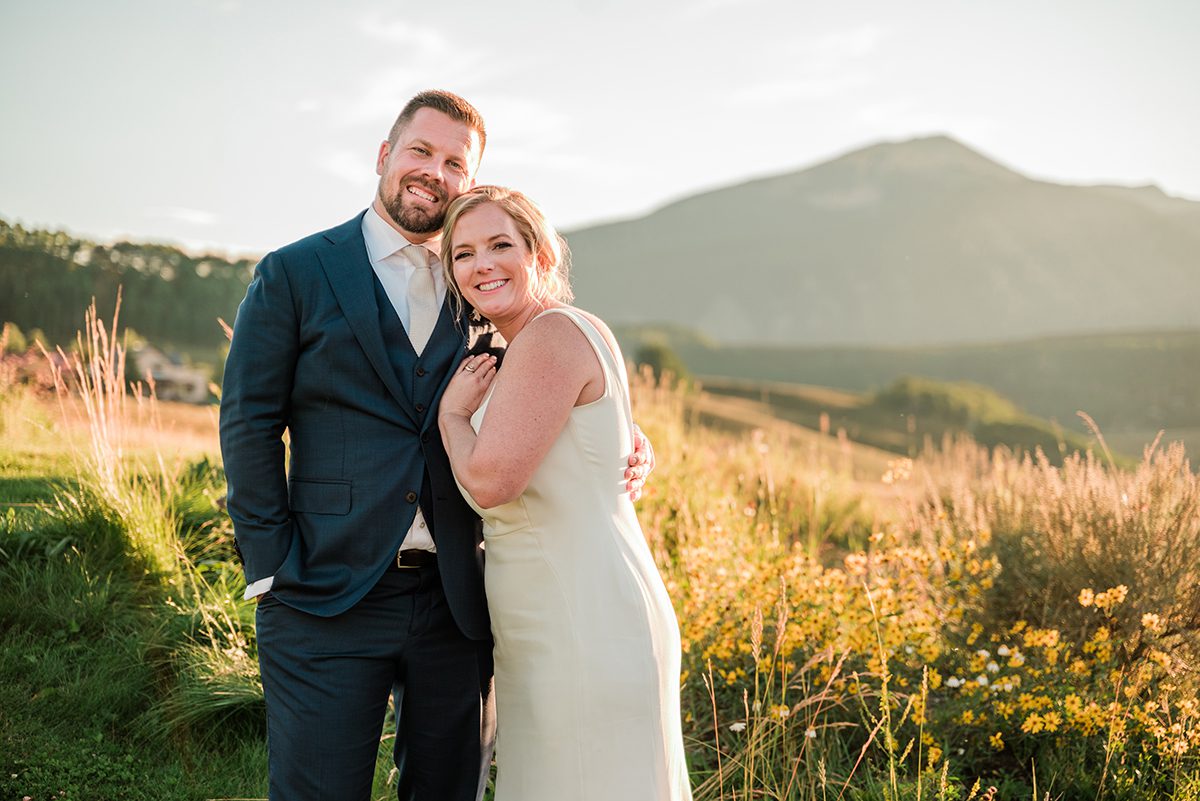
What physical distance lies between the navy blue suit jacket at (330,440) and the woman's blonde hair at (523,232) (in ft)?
0.72

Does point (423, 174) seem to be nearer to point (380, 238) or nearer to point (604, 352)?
point (380, 238)

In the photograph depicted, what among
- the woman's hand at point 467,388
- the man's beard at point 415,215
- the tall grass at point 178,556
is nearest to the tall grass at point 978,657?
the woman's hand at point 467,388

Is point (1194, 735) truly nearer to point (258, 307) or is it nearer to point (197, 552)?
point (258, 307)

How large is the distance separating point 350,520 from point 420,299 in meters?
0.67

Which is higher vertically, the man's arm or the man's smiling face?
the man's smiling face

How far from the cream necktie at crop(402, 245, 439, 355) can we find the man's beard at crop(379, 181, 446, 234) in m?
0.07

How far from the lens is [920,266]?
131m

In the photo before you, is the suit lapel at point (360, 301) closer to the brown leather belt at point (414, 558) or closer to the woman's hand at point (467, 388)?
the woman's hand at point (467, 388)

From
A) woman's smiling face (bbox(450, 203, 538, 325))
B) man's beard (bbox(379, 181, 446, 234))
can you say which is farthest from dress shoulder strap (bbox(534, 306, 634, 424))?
man's beard (bbox(379, 181, 446, 234))

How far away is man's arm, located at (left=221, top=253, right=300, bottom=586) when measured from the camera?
7.65 ft

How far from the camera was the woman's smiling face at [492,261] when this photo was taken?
2430 mm

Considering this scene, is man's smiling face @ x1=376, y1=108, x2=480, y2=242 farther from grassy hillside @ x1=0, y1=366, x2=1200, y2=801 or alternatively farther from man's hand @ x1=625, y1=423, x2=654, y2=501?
grassy hillside @ x1=0, y1=366, x2=1200, y2=801

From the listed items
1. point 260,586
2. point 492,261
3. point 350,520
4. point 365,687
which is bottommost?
point 365,687

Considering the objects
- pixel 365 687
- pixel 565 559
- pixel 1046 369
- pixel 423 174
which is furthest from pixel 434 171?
pixel 1046 369
